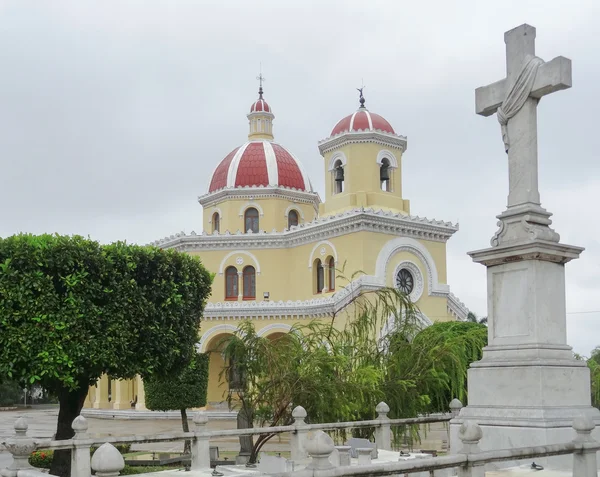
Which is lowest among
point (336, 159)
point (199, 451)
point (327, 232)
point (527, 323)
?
point (199, 451)

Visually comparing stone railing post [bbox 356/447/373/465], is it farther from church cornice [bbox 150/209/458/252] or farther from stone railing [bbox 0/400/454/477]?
church cornice [bbox 150/209/458/252]

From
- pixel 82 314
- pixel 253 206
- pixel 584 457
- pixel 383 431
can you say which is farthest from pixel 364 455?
pixel 253 206

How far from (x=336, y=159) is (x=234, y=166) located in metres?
7.80

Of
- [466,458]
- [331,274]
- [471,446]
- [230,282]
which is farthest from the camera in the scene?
[230,282]

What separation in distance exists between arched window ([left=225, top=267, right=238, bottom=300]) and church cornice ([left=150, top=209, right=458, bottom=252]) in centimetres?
133

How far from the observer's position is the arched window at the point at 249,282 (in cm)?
4191

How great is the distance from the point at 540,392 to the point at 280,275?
1280 inches

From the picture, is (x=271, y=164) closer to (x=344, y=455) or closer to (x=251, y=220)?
(x=251, y=220)

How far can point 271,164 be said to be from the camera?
144ft

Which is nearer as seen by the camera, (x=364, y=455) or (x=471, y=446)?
(x=471, y=446)

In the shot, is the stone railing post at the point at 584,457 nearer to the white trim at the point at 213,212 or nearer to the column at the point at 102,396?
the white trim at the point at 213,212

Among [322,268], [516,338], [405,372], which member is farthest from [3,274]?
[322,268]

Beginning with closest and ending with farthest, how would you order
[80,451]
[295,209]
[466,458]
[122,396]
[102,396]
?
1. [466,458]
2. [80,451]
3. [122,396]
4. [295,209]
5. [102,396]

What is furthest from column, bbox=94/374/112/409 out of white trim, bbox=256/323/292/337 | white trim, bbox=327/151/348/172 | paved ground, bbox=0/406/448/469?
white trim, bbox=327/151/348/172
